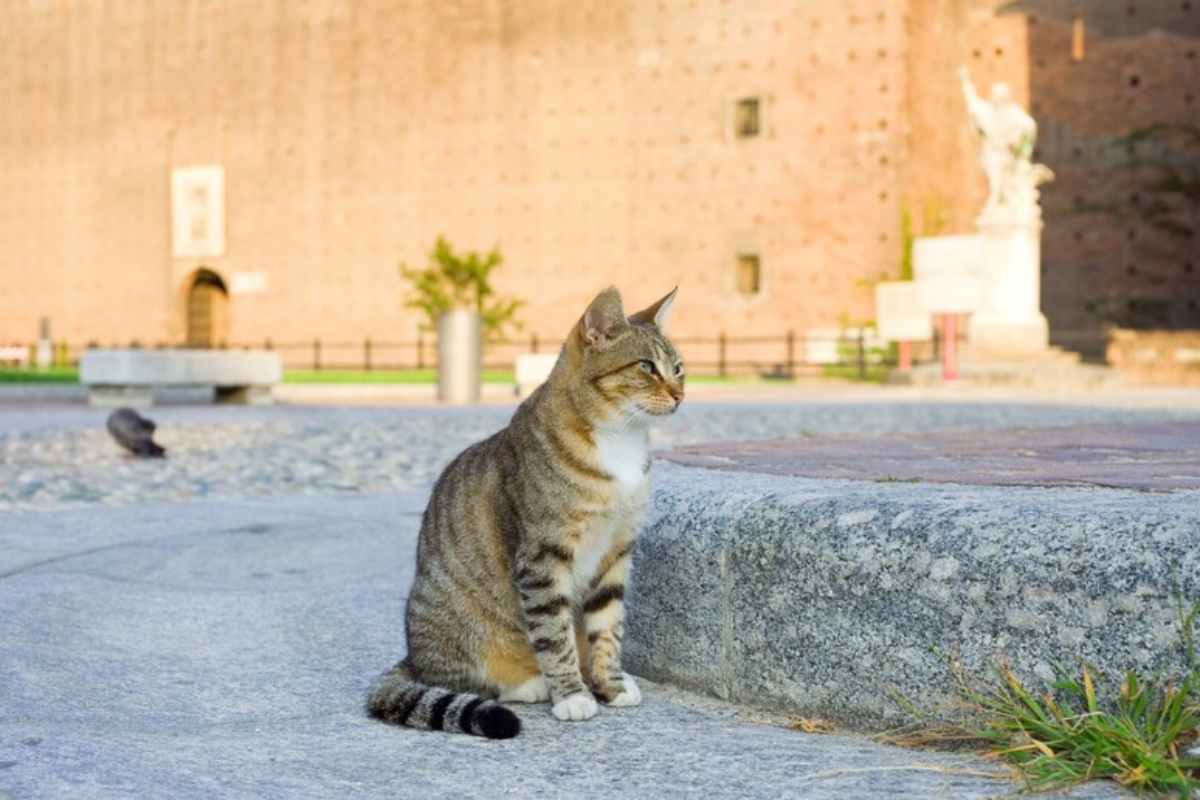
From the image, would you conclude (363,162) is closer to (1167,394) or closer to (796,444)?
(1167,394)

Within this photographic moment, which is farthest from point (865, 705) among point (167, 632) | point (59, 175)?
point (59, 175)

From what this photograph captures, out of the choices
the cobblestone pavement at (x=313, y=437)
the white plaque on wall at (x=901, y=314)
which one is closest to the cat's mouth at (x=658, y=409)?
the cobblestone pavement at (x=313, y=437)

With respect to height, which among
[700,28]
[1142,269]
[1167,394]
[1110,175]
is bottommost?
[1167,394]

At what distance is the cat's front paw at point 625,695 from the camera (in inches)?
Answer: 121

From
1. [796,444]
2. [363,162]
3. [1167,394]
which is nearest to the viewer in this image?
[796,444]

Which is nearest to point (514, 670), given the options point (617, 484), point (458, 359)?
point (617, 484)

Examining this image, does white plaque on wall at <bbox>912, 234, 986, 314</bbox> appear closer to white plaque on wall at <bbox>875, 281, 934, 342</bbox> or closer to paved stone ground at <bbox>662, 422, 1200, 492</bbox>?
white plaque on wall at <bbox>875, 281, 934, 342</bbox>

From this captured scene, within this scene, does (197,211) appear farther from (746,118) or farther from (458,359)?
(458,359)

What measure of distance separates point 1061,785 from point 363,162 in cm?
3268

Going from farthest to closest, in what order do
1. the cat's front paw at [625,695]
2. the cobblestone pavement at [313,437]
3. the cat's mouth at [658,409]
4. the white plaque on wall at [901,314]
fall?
the white plaque on wall at [901,314] → the cobblestone pavement at [313,437] → the cat's front paw at [625,695] → the cat's mouth at [658,409]

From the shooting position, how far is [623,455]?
2992 mm

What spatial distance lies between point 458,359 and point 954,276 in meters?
6.61

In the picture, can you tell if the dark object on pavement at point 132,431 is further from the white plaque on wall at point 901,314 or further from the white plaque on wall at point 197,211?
the white plaque on wall at point 197,211

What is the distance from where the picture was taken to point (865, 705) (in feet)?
9.09
